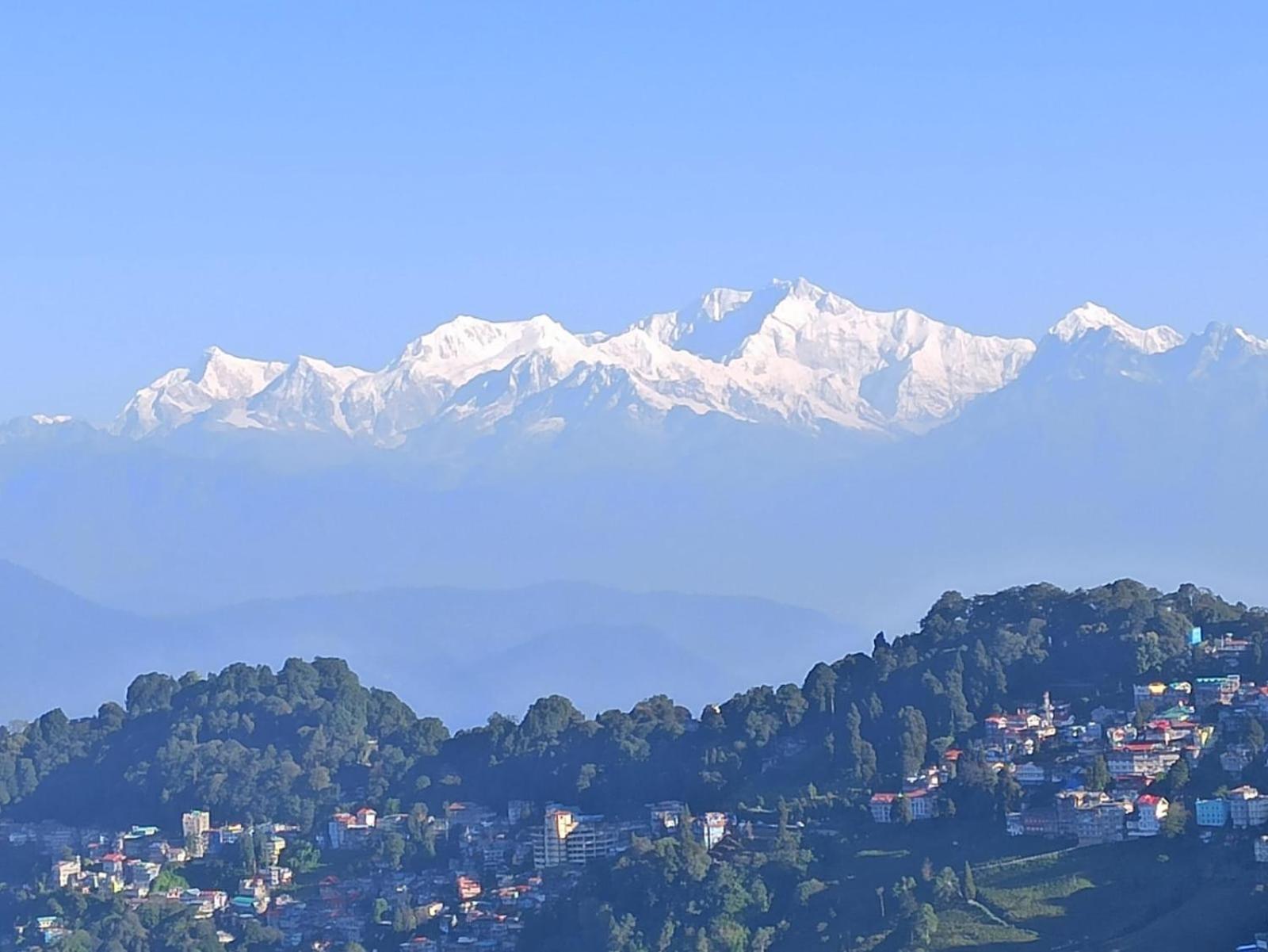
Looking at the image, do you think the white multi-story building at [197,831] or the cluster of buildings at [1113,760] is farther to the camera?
the white multi-story building at [197,831]

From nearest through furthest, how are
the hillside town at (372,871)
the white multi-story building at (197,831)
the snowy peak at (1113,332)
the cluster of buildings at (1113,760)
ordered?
the cluster of buildings at (1113,760), the hillside town at (372,871), the white multi-story building at (197,831), the snowy peak at (1113,332)

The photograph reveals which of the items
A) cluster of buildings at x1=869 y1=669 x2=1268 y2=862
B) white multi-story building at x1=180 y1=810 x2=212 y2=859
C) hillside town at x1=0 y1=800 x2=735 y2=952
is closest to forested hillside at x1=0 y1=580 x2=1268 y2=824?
white multi-story building at x1=180 y1=810 x2=212 y2=859

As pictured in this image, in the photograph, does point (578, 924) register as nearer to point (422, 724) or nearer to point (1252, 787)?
point (1252, 787)

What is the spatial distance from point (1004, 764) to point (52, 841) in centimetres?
1497

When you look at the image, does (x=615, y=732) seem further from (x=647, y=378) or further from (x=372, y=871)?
(x=647, y=378)

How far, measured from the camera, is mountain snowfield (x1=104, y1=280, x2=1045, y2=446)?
383ft

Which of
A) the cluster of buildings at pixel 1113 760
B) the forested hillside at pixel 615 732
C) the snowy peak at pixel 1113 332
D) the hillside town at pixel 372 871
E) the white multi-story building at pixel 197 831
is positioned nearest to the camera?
the cluster of buildings at pixel 1113 760

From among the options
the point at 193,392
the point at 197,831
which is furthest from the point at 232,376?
the point at 197,831

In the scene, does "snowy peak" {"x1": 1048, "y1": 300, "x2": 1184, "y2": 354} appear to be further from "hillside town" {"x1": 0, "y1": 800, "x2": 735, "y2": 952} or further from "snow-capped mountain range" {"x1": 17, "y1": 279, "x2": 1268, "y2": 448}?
"hillside town" {"x1": 0, "y1": 800, "x2": 735, "y2": 952}

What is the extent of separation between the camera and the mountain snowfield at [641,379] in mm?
116625

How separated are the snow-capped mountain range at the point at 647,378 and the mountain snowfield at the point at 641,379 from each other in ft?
0.25

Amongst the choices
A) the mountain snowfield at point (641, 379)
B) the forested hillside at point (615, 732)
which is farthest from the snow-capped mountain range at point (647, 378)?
the forested hillside at point (615, 732)

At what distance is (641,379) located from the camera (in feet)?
385

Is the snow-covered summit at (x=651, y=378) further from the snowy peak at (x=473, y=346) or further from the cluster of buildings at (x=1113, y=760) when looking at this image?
the cluster of buildings at (x=1113, y=760)
